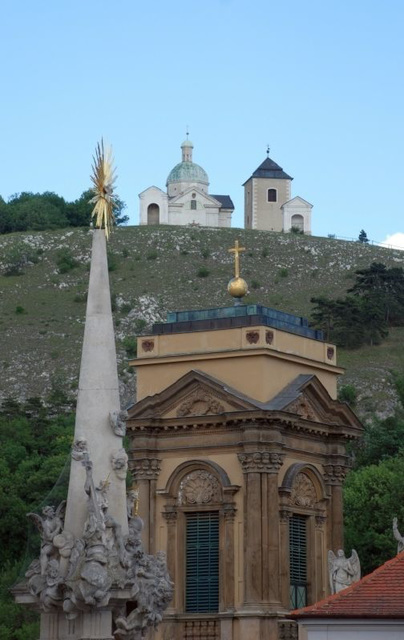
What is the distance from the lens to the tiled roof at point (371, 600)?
36.2 metres

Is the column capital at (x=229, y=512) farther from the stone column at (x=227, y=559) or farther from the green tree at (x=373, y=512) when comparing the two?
the green tree at (x=373, y=512)

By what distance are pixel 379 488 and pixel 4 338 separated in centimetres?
8019

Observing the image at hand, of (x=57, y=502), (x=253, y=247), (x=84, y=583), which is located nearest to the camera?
(x=84, y=583)

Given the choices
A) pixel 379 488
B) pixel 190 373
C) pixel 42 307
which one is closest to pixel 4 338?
pixel 42 307

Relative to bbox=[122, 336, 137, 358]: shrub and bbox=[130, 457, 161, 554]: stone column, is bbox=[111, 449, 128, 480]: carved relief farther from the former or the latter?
bbox=[122, 336, 137, 358]: shrub

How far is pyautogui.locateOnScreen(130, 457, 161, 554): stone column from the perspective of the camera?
51125 millimetres

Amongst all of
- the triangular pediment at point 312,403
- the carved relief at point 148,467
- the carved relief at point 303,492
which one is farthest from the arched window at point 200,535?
the triangular pediment at point 312,403

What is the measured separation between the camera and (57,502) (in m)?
32.2

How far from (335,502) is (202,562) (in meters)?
4.60

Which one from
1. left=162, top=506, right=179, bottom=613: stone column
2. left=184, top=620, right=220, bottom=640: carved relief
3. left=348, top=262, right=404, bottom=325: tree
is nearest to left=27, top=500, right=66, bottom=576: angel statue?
left=184, top=620, right=220, bottom=640: carved relief

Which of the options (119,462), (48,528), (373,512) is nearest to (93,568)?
(48,528)

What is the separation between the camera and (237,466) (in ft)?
164

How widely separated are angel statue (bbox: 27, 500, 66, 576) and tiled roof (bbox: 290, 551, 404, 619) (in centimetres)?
745

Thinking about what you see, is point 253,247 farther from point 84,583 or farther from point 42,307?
point 84,583
